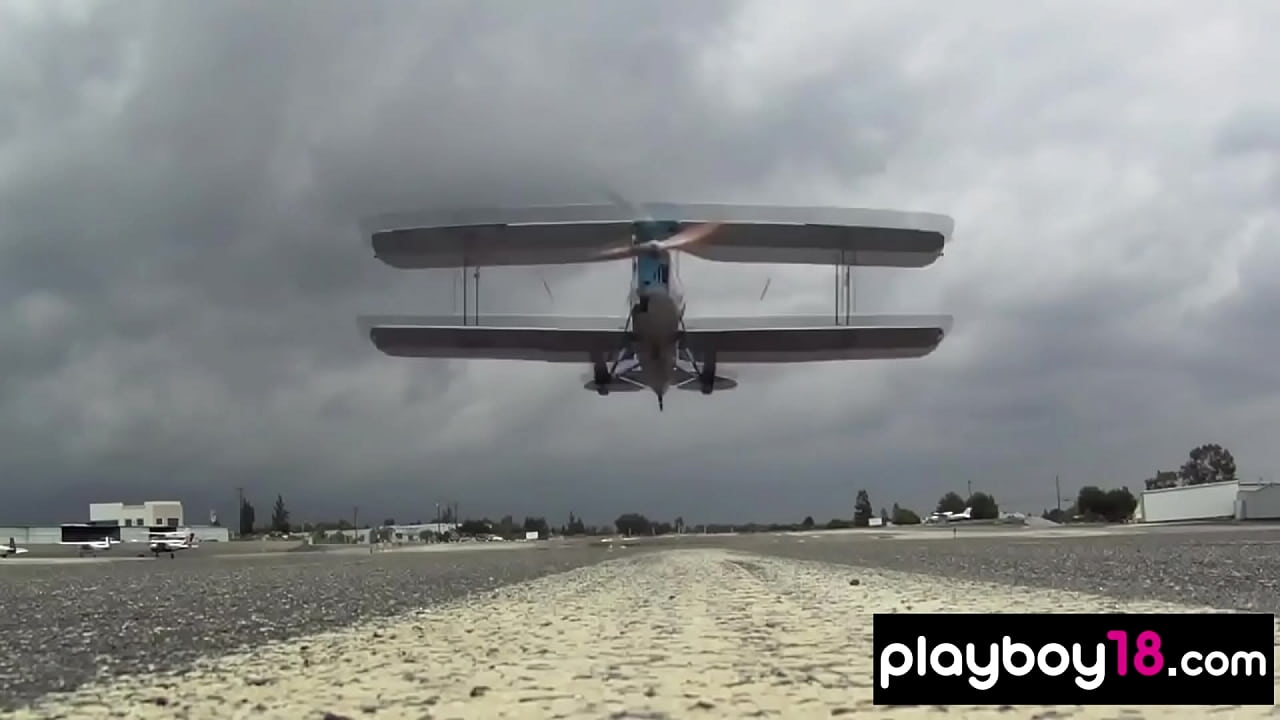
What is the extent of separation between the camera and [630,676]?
876 cm

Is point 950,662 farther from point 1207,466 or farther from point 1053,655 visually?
point 1207,466

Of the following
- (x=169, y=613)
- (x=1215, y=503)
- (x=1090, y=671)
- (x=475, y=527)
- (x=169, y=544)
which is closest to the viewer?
(x=1090, y=671)

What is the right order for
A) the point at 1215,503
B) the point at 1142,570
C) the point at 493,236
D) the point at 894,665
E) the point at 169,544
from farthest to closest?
the point at 1215,503 < the point at 169,544 < the point at 493,236 < the point at 1142,570 < the point at 894,665

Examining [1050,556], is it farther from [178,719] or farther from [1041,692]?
[178,719]

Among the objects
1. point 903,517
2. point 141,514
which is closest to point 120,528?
point 141,514

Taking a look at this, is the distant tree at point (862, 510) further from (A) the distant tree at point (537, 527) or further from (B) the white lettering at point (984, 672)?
(B) the white lettering at point (984, 672)

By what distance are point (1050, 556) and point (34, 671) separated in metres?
29.8

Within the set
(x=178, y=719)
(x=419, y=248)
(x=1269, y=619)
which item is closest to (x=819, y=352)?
(x=419, y=248)

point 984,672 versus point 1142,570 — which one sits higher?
point 984,672

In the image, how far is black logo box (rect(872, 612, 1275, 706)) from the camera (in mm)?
7176

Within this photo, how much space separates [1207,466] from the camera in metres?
159

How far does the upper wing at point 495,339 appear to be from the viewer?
94.8 ft

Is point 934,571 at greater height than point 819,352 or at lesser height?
lesser

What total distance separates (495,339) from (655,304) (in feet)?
15.9
